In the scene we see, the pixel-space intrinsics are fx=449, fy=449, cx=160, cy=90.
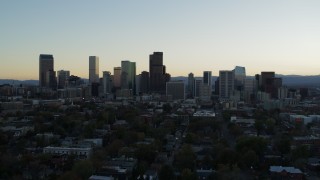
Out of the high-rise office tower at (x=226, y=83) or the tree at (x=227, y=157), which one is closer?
the tree at (x=227, y=157)

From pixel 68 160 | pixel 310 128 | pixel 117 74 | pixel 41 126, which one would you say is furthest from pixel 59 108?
pixel 117 74

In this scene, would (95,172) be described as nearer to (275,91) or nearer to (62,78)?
(275,91)

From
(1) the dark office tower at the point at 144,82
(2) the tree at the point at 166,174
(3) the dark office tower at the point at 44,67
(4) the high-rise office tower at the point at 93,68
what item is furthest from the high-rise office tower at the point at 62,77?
(2) the tree at the point at 166,174

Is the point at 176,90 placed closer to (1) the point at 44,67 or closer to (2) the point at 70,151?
(1) the point at 44,67

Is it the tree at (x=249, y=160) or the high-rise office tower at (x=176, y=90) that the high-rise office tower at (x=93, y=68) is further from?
the tree at (x=249, y=160)

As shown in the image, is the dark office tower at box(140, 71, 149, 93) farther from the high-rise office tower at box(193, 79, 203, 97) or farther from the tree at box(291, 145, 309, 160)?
the tree at box(291, 145, 309, 160)

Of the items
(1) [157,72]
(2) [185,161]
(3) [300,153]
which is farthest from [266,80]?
(2) [185,161]

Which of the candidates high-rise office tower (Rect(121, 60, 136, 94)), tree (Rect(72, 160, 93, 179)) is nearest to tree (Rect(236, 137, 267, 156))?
tree (Rect(72, 160, 93, 179))
